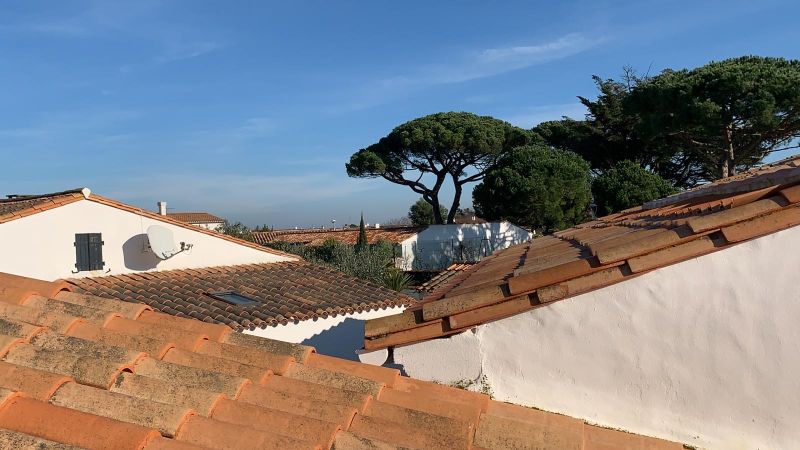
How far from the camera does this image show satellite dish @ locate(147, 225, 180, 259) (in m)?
12.9

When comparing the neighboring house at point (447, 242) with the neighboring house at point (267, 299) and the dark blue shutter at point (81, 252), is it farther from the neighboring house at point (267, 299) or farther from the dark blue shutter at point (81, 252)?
the dark blue shutter at point (81, 252)

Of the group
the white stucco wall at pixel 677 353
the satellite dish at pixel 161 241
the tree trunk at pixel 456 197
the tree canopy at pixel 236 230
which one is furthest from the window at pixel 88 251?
the tree trunk at pixel 456 197

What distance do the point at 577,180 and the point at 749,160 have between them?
918 cm

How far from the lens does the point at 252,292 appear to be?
12789 millimetres

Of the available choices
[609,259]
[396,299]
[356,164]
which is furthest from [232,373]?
[356,164]

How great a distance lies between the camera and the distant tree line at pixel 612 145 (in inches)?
883

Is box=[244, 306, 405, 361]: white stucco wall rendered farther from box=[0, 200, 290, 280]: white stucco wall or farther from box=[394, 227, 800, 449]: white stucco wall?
box=[394, 227, 800, 449]: white stucco wall

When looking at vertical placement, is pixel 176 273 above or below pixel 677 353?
below

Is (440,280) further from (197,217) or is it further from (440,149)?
(197,217)

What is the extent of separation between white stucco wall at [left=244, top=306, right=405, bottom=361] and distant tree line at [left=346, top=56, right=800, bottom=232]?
56.7ft

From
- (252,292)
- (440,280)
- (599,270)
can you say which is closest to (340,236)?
(440,280)

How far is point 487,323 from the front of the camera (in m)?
3.39

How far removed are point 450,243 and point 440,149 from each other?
20.7 feet

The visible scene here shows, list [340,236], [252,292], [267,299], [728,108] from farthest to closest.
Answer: [340,236] → [728,108] → [252,292] → [267,299]
